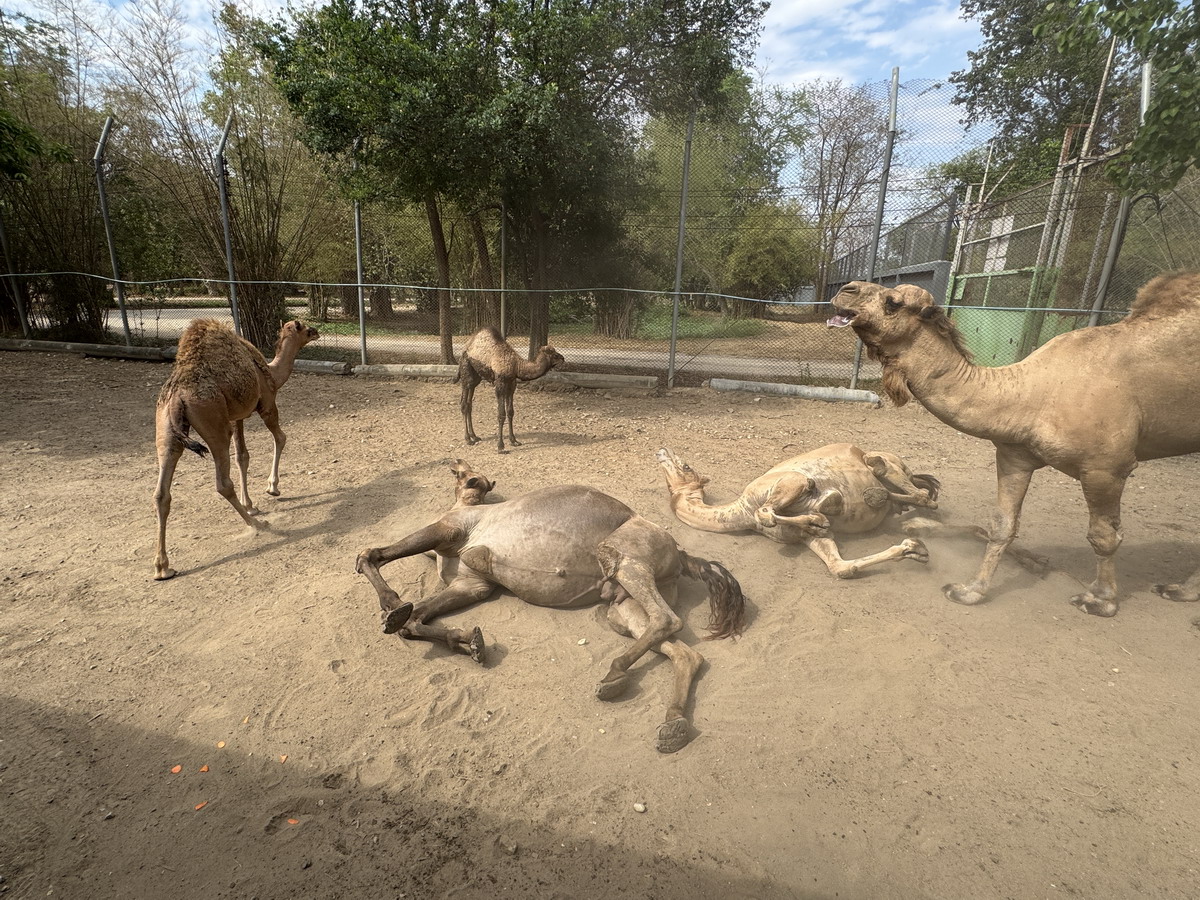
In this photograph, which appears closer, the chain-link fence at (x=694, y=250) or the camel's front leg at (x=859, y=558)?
the camel's front leg at (x=859, y=558)

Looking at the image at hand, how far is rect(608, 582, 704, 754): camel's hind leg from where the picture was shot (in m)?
2.24

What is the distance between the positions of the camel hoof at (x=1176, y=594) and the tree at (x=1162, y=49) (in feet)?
9.69

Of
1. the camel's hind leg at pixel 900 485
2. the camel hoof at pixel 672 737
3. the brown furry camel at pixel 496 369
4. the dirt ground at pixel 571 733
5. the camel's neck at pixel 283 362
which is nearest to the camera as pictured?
the dirt ground at pixel 571 733

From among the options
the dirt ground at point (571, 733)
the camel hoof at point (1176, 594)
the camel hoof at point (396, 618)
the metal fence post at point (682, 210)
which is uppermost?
the metal fence post at point (682, 210)

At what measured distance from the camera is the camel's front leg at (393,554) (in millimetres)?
2873

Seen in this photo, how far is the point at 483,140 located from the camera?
7.46 m

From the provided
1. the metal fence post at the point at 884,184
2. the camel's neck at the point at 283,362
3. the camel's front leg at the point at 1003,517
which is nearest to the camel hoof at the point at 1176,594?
the camel's front leg at the point at 1003,517

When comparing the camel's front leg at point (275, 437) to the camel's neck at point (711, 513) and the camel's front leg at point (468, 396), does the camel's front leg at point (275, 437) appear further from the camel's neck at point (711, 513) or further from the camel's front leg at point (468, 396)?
the camel's neck at point (711, 513)

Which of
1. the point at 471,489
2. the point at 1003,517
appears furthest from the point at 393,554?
the point at 1003,517

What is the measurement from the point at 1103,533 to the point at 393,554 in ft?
12.3

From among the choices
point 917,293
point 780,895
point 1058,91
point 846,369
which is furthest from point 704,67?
point 1058,91

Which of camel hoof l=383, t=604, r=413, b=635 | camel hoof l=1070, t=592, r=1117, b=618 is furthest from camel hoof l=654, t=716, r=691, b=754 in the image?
camel hoof l=1070, t=592, r=1117, b=618

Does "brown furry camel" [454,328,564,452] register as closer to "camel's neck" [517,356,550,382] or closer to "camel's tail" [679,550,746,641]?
"camel's neck" [517,356,550,382]

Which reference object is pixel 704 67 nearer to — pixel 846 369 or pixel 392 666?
pixel 846 369
